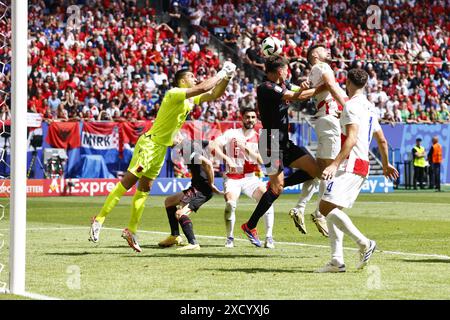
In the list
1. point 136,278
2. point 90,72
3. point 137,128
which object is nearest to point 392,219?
point 136,278

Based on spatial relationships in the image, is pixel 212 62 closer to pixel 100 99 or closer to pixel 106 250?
pixel 100 99

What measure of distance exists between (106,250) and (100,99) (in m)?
21.6

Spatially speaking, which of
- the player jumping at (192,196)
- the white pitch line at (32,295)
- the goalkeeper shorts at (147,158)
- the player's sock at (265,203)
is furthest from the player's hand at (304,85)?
the white pitch line at (32,295)

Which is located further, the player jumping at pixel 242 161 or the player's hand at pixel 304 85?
the player jumping at pixel 242 161

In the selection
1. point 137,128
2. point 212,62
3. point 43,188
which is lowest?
point 43,188

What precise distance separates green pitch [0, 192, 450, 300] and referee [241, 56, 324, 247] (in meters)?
0.97

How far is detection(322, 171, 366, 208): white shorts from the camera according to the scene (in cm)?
1103

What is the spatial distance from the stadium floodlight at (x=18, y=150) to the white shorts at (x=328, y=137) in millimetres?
6550

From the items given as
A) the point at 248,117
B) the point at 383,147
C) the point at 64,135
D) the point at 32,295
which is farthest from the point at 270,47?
the point at 64,135

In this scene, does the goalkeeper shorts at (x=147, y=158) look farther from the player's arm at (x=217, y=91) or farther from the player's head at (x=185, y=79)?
the player's arm at (x=217, y=91)

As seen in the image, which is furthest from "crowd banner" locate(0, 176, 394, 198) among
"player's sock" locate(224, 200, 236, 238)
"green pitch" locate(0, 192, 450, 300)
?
"player's sock" locate(224, 200, 236, 238)

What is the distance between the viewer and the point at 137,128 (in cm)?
3453

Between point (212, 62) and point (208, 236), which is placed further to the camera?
point (212, 62)

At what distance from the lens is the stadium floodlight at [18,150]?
895cm
